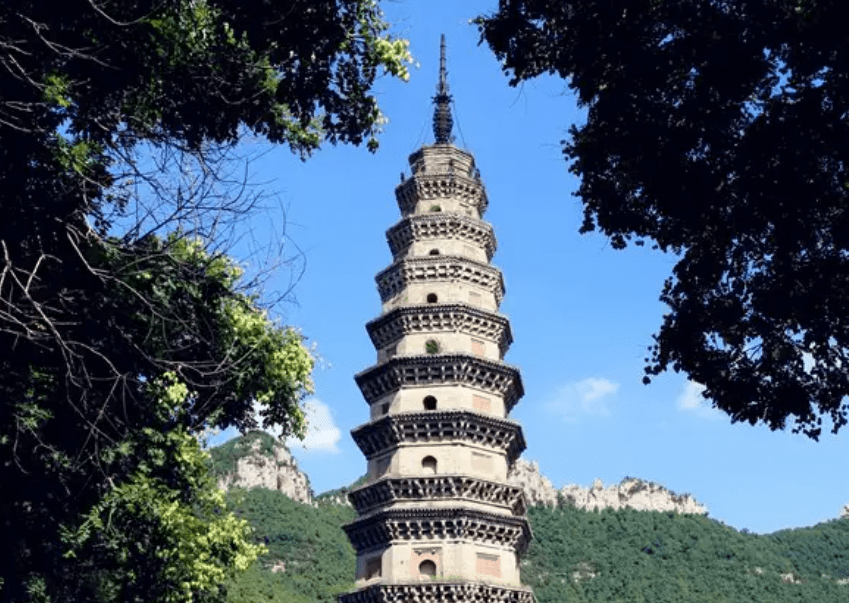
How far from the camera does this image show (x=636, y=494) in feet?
419

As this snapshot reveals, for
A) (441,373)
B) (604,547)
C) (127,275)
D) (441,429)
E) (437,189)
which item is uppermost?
(604,547)

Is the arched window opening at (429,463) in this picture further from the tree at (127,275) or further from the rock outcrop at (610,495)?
the rock outcrop at (610,495)

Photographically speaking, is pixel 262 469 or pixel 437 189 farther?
pixel 262 469

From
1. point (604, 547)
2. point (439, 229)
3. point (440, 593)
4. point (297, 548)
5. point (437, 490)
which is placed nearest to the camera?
point (440, 593)

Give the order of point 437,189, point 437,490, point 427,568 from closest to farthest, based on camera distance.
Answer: point 427,568 → point 437,490 → point 437,189

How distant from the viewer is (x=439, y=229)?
35.8 metres

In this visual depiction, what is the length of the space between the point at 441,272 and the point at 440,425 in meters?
5.65

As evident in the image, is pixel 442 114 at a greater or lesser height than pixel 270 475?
lesser

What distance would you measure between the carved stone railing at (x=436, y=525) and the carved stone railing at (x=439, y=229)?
9.91 meters

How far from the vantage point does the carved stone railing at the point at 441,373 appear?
1271 inches

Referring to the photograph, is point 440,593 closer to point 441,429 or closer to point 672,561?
point 441,429

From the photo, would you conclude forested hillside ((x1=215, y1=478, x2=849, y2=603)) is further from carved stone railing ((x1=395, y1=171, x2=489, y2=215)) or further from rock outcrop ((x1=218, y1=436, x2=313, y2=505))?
carved stone railing ((x1=395, y1=171, x2=489, y2=215))

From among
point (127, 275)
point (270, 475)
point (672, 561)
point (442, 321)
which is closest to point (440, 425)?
point (442, 321)

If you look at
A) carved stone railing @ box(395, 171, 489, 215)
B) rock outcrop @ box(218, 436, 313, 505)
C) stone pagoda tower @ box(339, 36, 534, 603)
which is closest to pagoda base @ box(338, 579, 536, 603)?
stone pagoda tower @ box(339, 36, 534, 603)
